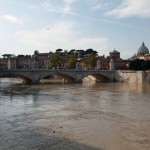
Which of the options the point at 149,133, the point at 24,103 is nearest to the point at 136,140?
the point at 149,133

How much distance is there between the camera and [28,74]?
44344mm

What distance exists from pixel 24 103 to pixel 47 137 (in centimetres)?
990

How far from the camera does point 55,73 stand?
151 feet

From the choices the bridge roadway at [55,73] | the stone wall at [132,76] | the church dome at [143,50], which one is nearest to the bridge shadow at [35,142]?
the bridge roadway at [55,73]

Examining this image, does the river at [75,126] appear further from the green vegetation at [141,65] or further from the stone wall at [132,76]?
the green vegetation at [141,65]

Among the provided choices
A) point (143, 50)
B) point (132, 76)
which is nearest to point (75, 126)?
point (132, 76)

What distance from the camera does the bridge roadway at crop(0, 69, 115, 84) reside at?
140 feet

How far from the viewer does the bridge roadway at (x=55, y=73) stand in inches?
1682

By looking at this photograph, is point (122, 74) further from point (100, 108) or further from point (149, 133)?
point (149, 133)

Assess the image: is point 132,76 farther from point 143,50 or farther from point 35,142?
point 143,50

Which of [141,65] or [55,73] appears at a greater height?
[141,65]

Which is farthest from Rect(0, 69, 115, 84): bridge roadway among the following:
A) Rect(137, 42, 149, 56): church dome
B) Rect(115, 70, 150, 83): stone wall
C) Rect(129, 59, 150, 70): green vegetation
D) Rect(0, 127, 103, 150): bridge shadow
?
Rect(137, 42, 149, 56): church dome

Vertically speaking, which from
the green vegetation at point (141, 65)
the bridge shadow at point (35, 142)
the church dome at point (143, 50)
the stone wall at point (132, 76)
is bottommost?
the bridge shadow at point (35, 142)

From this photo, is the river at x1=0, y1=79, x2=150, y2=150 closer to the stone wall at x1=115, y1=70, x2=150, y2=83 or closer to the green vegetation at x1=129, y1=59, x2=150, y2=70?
the stone wall at x1=115, y1=70, x2=150, y2=83
